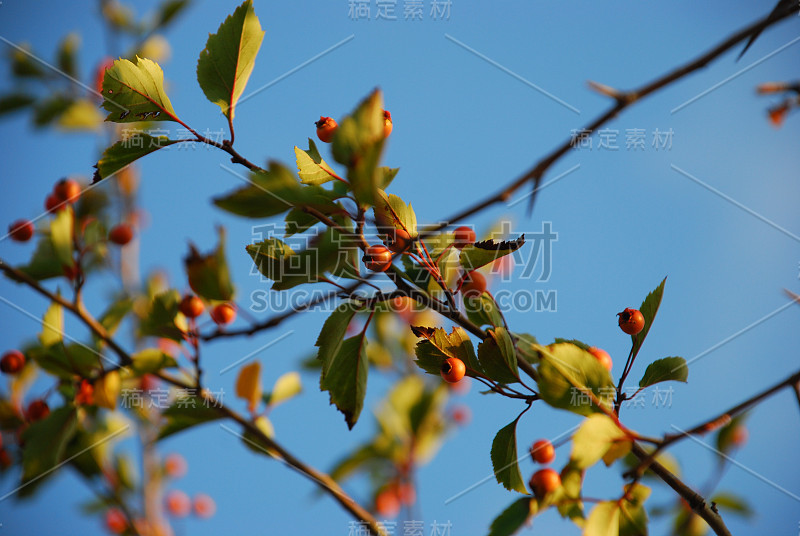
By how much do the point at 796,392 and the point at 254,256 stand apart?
3.35 feet

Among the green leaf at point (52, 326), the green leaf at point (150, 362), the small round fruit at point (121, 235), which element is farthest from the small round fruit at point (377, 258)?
the small round fruit at point (121, 235)

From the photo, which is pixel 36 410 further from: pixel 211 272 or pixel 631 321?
pixel 631 321

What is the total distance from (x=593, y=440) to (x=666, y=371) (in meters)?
0.39

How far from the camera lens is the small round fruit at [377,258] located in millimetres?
1081

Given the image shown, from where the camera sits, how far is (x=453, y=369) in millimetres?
1147

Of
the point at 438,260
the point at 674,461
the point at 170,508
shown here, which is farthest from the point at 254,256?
the point at 170,508

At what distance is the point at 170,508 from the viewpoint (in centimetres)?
454

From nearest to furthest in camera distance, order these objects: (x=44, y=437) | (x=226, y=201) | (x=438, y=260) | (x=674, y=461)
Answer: (x=226, y=201) → (x=438, y=260) → (x=44, y=437) → (x=674, y=461)

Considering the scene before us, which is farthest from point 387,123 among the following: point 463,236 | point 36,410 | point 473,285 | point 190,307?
point 36,410

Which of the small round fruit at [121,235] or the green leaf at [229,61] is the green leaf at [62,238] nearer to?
the small round fruit at [121,235]

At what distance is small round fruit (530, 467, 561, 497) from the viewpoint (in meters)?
1.36

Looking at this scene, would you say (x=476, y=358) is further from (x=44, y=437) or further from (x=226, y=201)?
(x=44, y=437)

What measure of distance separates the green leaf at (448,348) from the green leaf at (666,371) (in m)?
0.41

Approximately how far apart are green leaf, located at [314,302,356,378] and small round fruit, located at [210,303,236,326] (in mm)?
677
